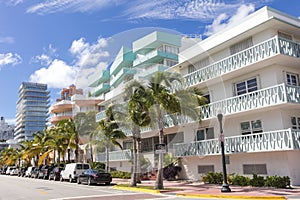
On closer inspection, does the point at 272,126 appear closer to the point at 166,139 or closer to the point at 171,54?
the point at 166,139

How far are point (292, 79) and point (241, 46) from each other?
4.26m

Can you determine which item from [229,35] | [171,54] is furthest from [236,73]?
[171,54]

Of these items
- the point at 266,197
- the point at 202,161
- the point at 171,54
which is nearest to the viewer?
the point at 266,197

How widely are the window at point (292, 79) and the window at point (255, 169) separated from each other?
582 cm

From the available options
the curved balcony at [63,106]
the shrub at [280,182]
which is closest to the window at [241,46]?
the shrub at [280,182]

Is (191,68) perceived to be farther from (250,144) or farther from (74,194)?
(74,194)

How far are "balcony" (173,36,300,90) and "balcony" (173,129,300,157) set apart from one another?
4.74 meters

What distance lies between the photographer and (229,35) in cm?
2311

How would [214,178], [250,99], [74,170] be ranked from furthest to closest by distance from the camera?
1. [74,170]
2. [214,178]
3. [250,99]

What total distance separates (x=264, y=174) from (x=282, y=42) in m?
8.49

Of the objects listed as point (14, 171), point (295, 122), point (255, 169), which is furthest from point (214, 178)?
point (14, 171)

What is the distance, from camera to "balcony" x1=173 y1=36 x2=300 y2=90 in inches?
745

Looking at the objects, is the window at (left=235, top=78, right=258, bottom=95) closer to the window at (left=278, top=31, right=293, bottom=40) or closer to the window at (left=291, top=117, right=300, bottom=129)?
the window at (left=291, top=117, right=300, bottom=129)

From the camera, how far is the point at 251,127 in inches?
855
